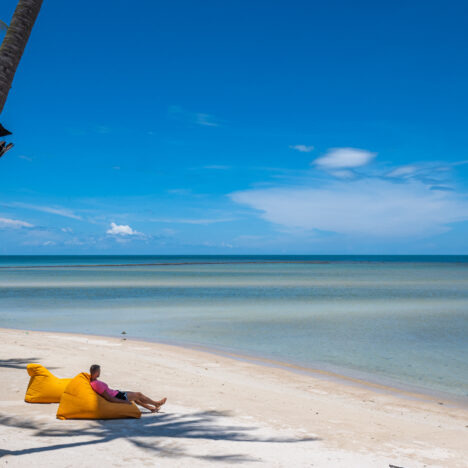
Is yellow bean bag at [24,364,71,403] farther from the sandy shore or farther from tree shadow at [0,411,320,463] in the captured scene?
tree shadow at [0,411,320,463]

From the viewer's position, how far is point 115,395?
26.7 ft

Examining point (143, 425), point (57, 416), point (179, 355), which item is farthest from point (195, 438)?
point (179, 355)

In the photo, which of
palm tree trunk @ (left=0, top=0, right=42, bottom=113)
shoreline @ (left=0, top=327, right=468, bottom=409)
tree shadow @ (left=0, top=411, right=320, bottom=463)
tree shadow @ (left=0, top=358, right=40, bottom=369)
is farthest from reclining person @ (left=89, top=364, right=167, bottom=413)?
shoreline @ (left=0, top=327, right=468, bottom=409)

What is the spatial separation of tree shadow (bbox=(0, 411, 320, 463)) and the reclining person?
0.19 meters

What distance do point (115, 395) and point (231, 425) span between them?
6.52 ft

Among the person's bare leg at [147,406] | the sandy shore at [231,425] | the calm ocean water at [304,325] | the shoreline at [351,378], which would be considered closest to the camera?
the sandy shore at [231,425]

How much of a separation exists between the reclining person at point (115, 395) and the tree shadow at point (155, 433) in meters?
0.19

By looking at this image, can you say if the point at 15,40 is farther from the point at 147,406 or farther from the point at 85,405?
the point at 147,406

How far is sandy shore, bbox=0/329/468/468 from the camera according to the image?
6469mm

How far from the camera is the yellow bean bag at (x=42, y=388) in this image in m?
8.73

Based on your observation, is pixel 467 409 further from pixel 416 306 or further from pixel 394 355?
pixel 416 306

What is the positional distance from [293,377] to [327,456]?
254 inches

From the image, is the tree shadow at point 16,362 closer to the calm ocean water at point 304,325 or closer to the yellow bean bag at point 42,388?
the yellow bean bag at point 42,388

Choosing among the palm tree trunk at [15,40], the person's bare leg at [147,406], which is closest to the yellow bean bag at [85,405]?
the person's bare leg at [147,406]
